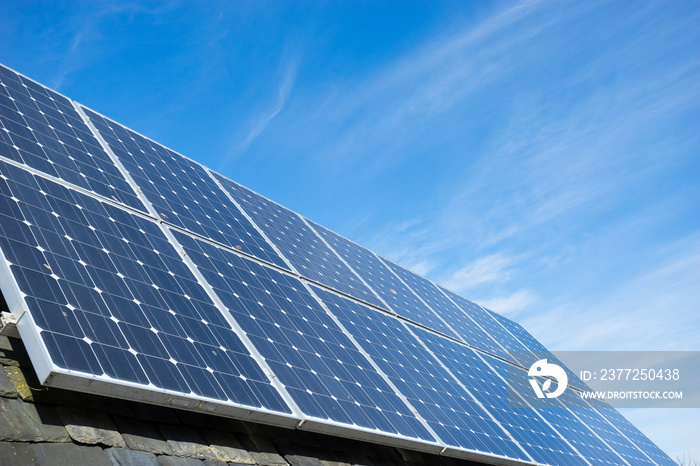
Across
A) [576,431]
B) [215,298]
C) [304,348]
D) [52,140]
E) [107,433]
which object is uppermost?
[52,140]

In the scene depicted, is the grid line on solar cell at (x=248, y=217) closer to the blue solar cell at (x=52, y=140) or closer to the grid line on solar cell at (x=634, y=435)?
the blue solar cell at (x=52, y=140)

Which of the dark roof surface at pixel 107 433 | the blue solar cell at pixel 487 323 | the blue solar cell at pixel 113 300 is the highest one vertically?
the blue solar cell at pixel 487 323

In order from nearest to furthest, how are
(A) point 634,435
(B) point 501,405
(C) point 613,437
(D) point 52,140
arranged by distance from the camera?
(D) point 52,140, (B) point 501,405, (C) point 613,437, (A) point 634,435

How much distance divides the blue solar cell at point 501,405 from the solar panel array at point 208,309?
73mm

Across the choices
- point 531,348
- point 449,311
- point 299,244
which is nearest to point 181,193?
point 299,244

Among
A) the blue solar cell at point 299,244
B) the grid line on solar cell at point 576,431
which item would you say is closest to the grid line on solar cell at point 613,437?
the grid line on solar cell at point 576,431

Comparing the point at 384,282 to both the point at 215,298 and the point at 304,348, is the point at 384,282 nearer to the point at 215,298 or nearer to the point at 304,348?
the point at 304,348

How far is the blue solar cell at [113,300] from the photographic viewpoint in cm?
669

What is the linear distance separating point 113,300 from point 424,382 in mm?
7531

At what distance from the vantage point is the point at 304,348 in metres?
10.7

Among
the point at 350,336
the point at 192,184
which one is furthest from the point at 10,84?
the point at 350,336

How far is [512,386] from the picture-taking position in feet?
59.5

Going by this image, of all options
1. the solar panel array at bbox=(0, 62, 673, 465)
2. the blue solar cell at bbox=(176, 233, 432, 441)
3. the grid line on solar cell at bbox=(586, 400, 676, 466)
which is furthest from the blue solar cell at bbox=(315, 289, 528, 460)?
the grid line on solar cell at bbox=(586, 400, 676, 466)

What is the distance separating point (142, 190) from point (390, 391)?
6098mm
